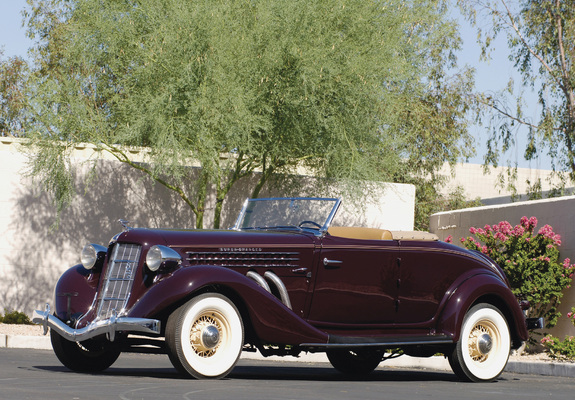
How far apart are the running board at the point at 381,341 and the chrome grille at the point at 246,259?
0.75m

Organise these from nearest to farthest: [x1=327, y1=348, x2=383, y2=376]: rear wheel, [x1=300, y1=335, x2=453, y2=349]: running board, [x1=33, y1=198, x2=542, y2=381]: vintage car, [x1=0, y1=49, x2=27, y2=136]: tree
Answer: [x1=33, y1=198, x2=542, y2=381]: vintage car → [x1=300, y1=335, x2=453, y2=349]: running board → [x1=327, y1=348, x2=383, y2=376]: rear wheel → [x1=0, y1=49, x2=27, y2=136]: tree

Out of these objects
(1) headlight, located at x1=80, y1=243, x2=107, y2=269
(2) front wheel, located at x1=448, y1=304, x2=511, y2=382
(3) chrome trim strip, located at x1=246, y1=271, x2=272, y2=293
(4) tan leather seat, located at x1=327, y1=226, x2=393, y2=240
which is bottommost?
(2) front wheel, located at x1=448, y1=304, x2=511, y2=382

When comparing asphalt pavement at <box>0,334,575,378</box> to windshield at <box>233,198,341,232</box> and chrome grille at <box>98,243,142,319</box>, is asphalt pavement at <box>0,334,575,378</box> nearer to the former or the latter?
windshield at <box>233,198,341,232</box>

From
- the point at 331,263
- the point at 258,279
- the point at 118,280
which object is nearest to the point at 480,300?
the point at 331,263

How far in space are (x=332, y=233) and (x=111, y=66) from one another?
318 inches

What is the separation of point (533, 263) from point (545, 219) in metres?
0.97

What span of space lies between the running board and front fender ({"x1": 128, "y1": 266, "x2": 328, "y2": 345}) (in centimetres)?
7

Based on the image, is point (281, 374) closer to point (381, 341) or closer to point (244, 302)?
point (381, 341)

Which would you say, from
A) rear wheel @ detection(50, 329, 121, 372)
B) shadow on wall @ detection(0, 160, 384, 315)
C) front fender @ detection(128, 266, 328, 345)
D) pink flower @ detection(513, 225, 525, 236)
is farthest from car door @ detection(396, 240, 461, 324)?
shadow on wall @ detection(0, 160, 384, 315)

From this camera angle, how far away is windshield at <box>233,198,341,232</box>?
833cm

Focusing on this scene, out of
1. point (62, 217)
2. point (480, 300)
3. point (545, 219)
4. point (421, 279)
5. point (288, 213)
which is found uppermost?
point (545, 219)

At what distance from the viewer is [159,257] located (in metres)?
7.10

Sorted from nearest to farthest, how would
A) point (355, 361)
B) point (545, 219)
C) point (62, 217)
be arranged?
point (355, 361) < point (545, 219) < point (62, 217)

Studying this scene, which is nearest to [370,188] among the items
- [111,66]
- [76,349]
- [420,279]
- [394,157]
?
[394,157]
